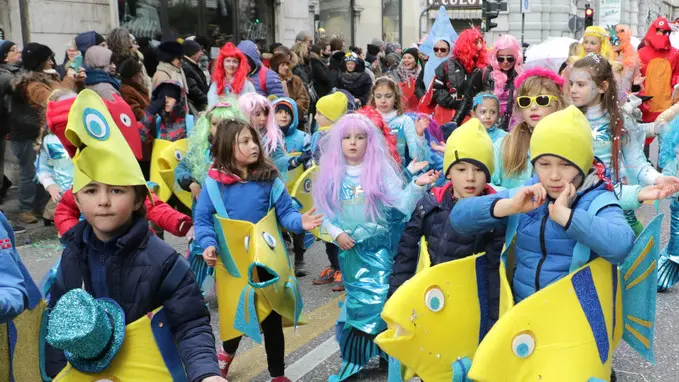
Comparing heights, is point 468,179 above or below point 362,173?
above

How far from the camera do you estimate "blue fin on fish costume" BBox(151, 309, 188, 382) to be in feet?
8.93

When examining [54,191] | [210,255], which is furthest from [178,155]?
[210,255]

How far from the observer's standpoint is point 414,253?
3.92 m

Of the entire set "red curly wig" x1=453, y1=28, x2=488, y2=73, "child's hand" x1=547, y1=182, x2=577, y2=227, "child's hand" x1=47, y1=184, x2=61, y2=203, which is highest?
"red curly wig" x1=453, y1=28, x2=488, y2=73

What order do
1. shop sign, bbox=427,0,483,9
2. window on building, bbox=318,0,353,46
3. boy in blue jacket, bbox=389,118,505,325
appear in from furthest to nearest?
shop sign, bbox=427,0,483,9
window on building, bbox=318,0,353,46
boy in blue jacket, bbox=389,118,505,325

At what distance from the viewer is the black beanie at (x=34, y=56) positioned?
8.63 metres

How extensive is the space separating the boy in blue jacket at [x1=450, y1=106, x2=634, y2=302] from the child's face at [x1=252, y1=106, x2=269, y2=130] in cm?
300

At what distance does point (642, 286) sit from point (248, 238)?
1943 millimetres

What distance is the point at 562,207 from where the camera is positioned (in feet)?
10.00

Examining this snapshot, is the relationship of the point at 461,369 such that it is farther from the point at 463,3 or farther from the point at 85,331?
the point at 463,3

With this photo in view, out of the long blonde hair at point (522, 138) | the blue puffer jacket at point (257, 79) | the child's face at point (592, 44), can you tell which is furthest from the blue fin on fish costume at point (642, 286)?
the child's face at point (592, 44)

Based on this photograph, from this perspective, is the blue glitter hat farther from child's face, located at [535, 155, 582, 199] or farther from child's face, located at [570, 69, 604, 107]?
child's face, located at [570, 69, 604, 107]

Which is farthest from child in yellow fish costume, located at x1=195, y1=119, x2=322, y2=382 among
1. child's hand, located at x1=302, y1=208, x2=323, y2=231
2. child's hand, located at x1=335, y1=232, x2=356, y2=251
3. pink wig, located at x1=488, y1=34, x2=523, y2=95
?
pink wig, located at x1=488, y1=34, x2=523, y2=95

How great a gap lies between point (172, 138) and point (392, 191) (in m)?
3.14
